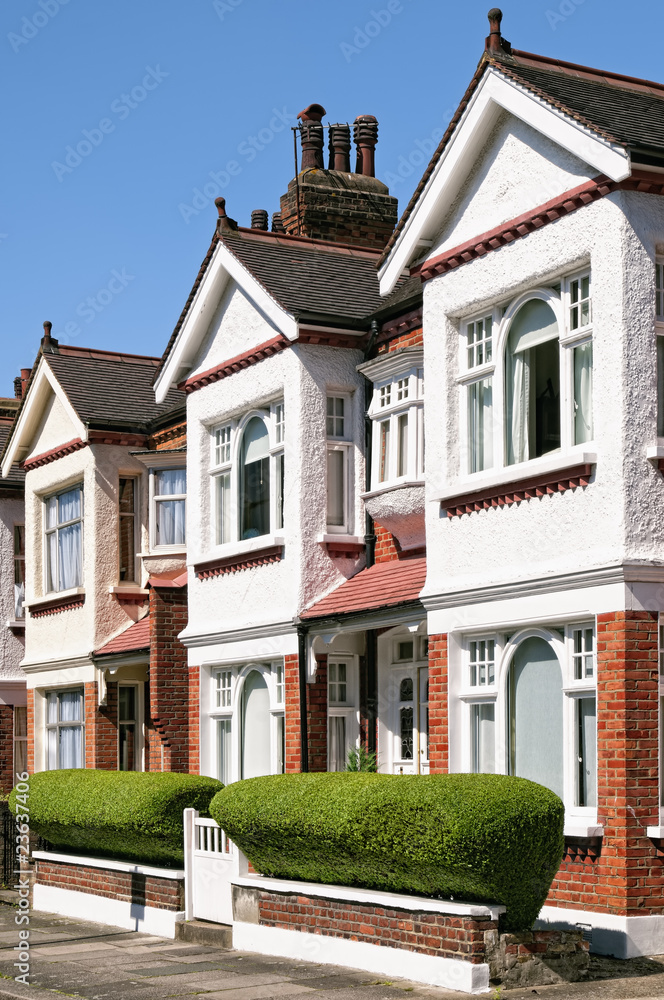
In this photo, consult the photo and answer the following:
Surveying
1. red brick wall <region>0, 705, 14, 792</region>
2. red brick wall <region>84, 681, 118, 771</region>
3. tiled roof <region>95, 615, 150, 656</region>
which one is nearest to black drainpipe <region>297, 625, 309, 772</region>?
tiled roof <region>95, 615, 150, 656</region>

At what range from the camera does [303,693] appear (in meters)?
17.2

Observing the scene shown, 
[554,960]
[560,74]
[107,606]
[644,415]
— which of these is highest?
[560,74]

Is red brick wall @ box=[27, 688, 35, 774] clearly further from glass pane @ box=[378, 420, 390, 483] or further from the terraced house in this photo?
glass pane @ box=[378, 420, 390, 483]

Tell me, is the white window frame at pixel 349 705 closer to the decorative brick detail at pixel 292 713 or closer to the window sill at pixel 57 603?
the decorative brick detail at pixel 292 713

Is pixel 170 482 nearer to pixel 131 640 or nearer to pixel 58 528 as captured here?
pixel 131 640

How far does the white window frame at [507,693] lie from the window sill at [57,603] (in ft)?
35.3

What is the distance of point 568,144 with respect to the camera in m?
12.8

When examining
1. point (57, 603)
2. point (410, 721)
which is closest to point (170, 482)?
point (57, 603)

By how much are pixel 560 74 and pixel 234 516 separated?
733 centimetres

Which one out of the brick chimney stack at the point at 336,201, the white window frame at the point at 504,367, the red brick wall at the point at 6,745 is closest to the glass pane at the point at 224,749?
the white window frame at the point at 504,367

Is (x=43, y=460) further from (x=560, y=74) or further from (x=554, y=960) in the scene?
(x=554, y=960)

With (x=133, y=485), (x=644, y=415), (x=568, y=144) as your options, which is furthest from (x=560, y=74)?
(x=133, y=485)

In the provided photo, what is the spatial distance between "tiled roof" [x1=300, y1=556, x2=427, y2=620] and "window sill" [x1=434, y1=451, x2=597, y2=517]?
136 cm

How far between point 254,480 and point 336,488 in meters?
1.40
